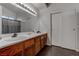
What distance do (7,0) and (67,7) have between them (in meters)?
1.15

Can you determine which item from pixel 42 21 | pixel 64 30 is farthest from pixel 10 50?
pixel 64 30

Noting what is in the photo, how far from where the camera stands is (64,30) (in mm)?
2426

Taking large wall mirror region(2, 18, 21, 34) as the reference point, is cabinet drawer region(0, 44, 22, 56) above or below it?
below

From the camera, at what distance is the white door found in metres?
2.33

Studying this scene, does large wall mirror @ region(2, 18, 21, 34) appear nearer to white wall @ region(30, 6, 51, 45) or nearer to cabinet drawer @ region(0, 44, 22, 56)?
white wall @ region(30, 6, 51, 45)

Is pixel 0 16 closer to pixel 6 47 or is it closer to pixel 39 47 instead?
pixel 6 47

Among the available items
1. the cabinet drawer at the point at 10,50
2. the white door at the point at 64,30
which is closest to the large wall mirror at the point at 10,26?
the cabinet drawer at the point at 10,50

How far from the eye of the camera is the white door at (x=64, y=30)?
2325 mm

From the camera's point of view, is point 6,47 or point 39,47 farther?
point 39,47

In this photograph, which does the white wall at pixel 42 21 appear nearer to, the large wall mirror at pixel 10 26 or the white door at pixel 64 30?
the white door at pixel 64 30

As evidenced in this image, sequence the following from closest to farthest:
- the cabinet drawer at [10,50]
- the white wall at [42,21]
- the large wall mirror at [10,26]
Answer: the cabinet drawer at [10,50] → the large wall mirror at [10,26] → the white wall at [42,21]

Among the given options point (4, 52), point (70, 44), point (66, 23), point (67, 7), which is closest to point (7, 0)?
point (4, 52)

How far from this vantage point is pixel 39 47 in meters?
3.32

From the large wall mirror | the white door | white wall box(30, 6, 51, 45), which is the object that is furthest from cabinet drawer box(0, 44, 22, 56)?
the white door
